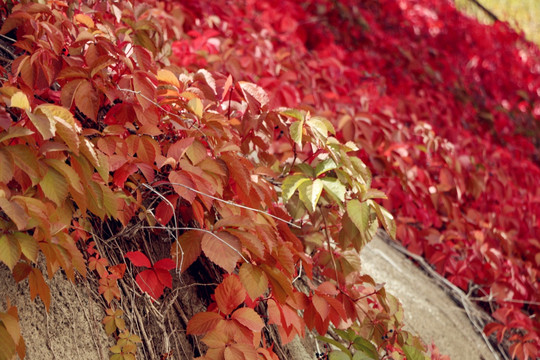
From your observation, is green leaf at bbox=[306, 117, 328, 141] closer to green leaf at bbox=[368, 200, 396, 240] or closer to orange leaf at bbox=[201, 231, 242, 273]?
green leaf at bbox=[368, 200, 396, 240]

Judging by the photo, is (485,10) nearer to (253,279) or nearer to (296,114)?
(296,114)

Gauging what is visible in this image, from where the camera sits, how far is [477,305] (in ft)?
8.38

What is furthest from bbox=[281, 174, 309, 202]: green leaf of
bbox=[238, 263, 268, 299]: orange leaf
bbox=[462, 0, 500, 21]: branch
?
bbox=[462, 0, 500, 21]: branch

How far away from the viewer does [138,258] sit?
1.29m

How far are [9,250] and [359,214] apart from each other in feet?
2.79

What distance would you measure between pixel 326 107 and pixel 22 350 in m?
2.04

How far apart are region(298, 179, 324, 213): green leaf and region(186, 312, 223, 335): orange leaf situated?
14.9 inches

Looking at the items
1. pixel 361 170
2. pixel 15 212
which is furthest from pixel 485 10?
pixel 15 212

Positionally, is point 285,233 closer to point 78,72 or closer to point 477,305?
point 78,72

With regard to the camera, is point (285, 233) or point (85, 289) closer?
point (85, 289)

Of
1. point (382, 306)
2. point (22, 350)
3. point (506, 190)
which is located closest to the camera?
point (22, 350)

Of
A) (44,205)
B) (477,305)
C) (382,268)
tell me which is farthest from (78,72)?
(477,305)

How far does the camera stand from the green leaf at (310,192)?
4.49 feet

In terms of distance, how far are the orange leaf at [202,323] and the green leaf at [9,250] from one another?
469 millimetres
